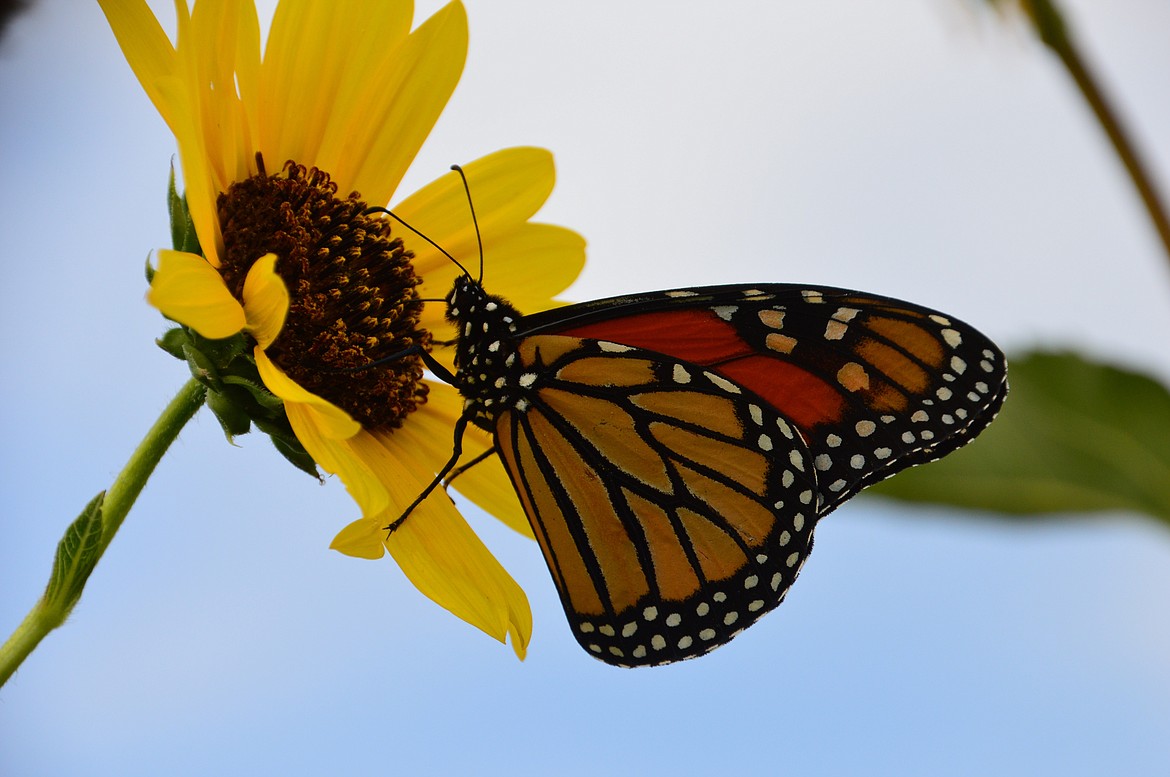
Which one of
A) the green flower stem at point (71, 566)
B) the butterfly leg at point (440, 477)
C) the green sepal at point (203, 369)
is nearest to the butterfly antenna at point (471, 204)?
the butterfly leg at point (440, 477)

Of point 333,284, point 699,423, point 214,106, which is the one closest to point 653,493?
point 699,423

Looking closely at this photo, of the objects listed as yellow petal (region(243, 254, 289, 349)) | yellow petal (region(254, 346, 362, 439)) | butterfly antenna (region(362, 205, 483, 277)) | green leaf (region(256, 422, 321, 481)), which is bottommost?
green leaf (region(256, 422, 321, 481))

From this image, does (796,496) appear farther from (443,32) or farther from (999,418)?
(443,32)

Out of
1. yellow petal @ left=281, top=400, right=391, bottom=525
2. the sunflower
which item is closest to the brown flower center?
the sunflower

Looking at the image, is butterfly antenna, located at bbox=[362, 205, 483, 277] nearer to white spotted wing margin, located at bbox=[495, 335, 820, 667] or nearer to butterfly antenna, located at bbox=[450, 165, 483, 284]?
butterfly antenna, located at bbox=[450, 165, 483, 284]

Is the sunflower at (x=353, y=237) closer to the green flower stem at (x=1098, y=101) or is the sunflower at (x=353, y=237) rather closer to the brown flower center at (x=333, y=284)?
the brown flower center at (x=333, y=284)

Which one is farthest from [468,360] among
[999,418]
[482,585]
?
[999,418]
